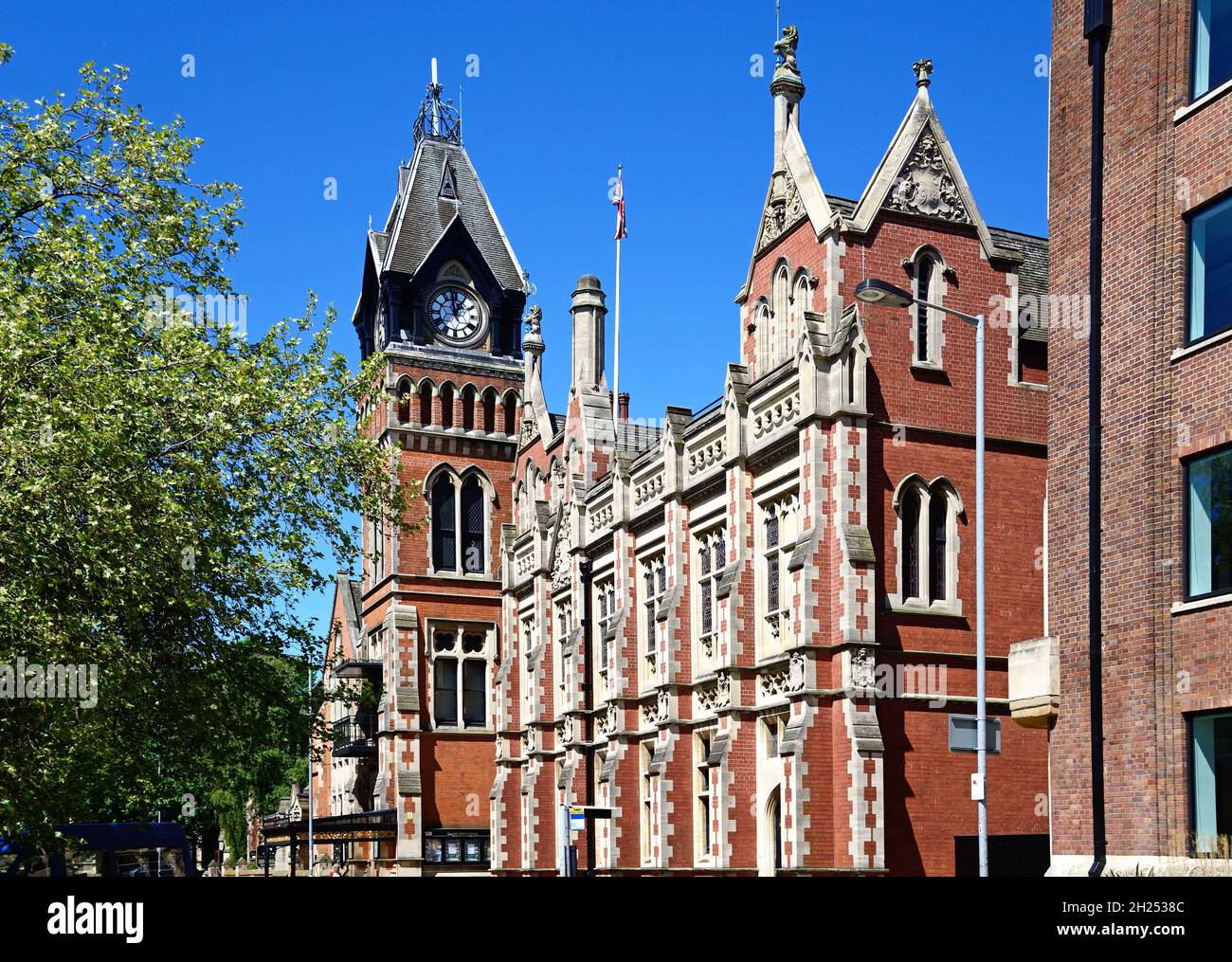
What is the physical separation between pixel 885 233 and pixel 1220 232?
38.8ft

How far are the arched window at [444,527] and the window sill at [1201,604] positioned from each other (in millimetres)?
36552

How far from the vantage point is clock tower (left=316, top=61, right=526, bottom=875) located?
49.3m

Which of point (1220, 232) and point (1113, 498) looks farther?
point (1113, 498)

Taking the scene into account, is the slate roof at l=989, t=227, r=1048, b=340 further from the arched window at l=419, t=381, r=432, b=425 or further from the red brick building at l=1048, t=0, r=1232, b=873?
the arched window at l=419, t=381, r=432, b=425

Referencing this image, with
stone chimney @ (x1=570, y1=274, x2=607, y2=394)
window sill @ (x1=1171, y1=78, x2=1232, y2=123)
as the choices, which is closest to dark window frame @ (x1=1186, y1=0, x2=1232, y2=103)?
window sill @ (x1=1171, y1=78, x2=1232, y2=123)

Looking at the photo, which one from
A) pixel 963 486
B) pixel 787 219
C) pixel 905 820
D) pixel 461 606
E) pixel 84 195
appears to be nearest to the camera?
pixel 84 195

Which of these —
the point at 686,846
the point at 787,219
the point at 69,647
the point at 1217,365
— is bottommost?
the point at 686,846

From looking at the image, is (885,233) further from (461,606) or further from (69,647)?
(461,606)

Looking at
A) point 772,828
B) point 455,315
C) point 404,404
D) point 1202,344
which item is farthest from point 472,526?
point 1202,344

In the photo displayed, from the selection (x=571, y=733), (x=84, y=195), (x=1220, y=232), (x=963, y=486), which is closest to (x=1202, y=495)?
(x=1220, y=232)

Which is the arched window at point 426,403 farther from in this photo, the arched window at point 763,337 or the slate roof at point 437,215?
the arched window at point 763,337

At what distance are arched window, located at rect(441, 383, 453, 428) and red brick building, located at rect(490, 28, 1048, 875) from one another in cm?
1799

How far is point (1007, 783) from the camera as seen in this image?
27.8 m

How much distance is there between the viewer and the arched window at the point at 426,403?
52.5 m
